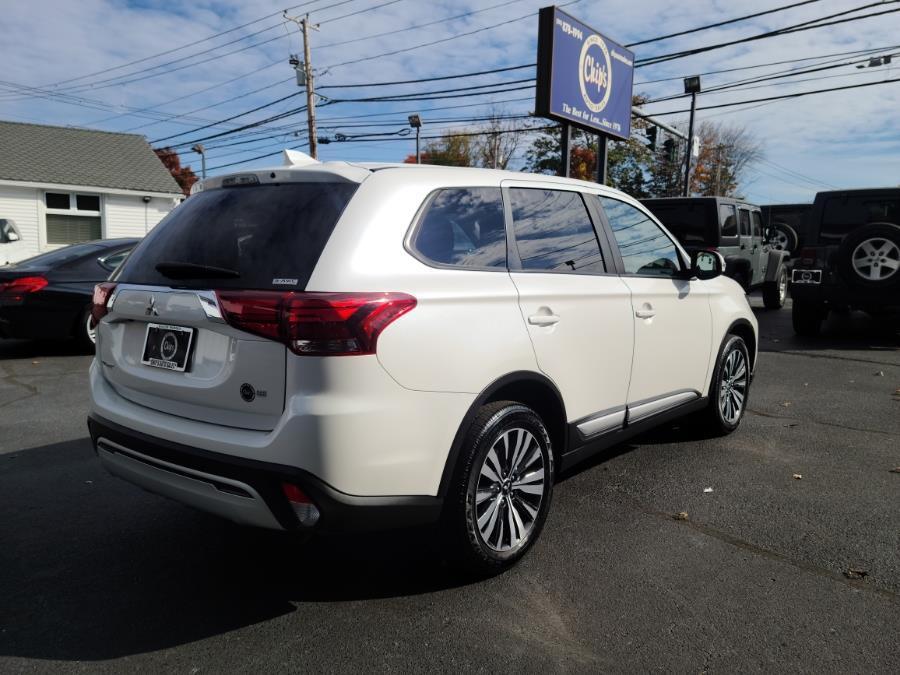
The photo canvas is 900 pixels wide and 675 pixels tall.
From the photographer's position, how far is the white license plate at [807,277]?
9922 millimetres

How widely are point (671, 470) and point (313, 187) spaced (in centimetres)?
298

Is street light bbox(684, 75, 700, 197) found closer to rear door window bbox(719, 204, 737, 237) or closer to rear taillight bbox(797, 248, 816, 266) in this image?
rear door window bbox(719, 204, 737, 237)

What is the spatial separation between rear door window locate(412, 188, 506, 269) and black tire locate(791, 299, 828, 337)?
8.66 m

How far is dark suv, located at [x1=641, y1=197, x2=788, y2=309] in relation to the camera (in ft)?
38.8

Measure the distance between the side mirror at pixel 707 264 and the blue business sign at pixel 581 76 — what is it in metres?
8.35

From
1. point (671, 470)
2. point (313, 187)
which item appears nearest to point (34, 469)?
point (313, 187)

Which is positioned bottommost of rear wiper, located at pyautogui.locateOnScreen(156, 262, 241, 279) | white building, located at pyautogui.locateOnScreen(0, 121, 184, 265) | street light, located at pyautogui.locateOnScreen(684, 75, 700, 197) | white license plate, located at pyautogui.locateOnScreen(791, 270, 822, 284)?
white license plate, located at pyautogui.locateOnScreen(791, 270, 822, 284)

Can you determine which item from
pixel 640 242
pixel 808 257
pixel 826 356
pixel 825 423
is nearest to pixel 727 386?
pixel 825 423

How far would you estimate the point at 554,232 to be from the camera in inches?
139

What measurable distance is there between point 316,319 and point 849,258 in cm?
885

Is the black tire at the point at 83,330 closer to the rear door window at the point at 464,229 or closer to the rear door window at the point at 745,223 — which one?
the rear door window at the point at 464,229

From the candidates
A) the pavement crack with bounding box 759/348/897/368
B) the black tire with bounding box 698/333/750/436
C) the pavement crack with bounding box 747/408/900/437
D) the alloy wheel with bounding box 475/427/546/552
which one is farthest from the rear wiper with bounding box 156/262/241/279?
the pavement crack with bounding box 759/348/897/368

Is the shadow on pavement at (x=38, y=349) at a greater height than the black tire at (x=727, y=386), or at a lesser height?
lesser

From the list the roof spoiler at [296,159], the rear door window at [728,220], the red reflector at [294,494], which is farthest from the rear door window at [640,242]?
the rear door window at [728,220]
